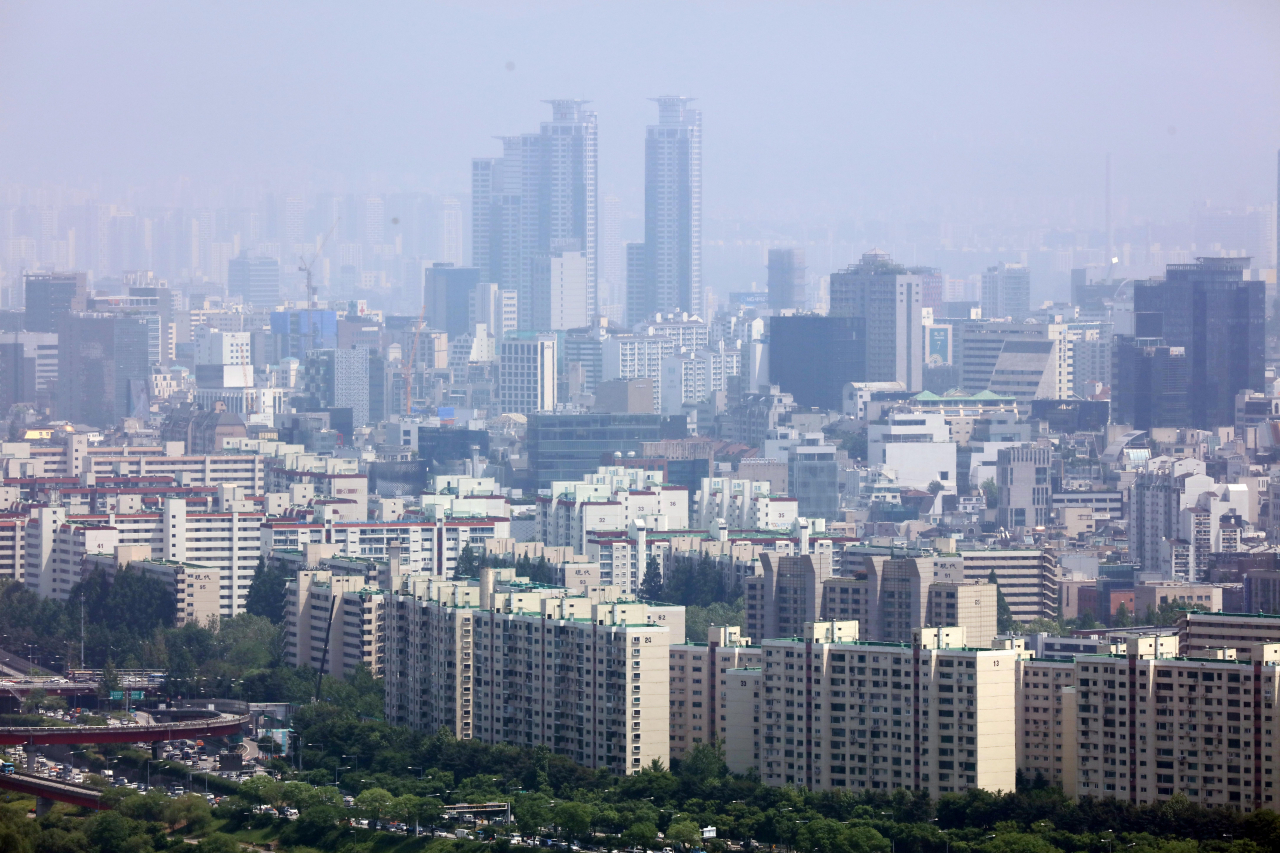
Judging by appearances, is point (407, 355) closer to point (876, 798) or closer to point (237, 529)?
point (237, 529)

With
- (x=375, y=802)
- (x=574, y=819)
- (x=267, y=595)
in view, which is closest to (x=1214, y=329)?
(x=267, y=595)

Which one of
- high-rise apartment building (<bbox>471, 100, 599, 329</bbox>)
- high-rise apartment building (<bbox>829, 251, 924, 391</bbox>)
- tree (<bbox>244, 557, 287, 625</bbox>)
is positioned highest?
high-rise apartment building (<bbox>471, 100, 599, 329</bbox>)

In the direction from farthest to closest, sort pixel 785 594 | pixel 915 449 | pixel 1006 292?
pixel 1006 292, pixel 915 449, pixel 785 594

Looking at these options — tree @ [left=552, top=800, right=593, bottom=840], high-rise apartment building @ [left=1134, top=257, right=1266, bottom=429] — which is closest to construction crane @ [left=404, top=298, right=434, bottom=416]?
high-rise apartment building @ [left=1134, top=257, right=1266, bottom=429]

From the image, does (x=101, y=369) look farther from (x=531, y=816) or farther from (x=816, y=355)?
(x=531, y=816)

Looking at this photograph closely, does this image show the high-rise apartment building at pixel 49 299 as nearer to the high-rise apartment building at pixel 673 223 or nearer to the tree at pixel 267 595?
the high-rise apartment building at pixel 673 223

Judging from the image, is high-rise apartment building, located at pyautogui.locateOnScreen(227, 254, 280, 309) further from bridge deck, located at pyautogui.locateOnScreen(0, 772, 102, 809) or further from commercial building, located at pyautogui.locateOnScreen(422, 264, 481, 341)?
bridge deck, located at pyautogui.locateOnScreen(0, 772, 102, 809)

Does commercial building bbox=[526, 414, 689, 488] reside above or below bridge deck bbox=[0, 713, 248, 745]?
above
